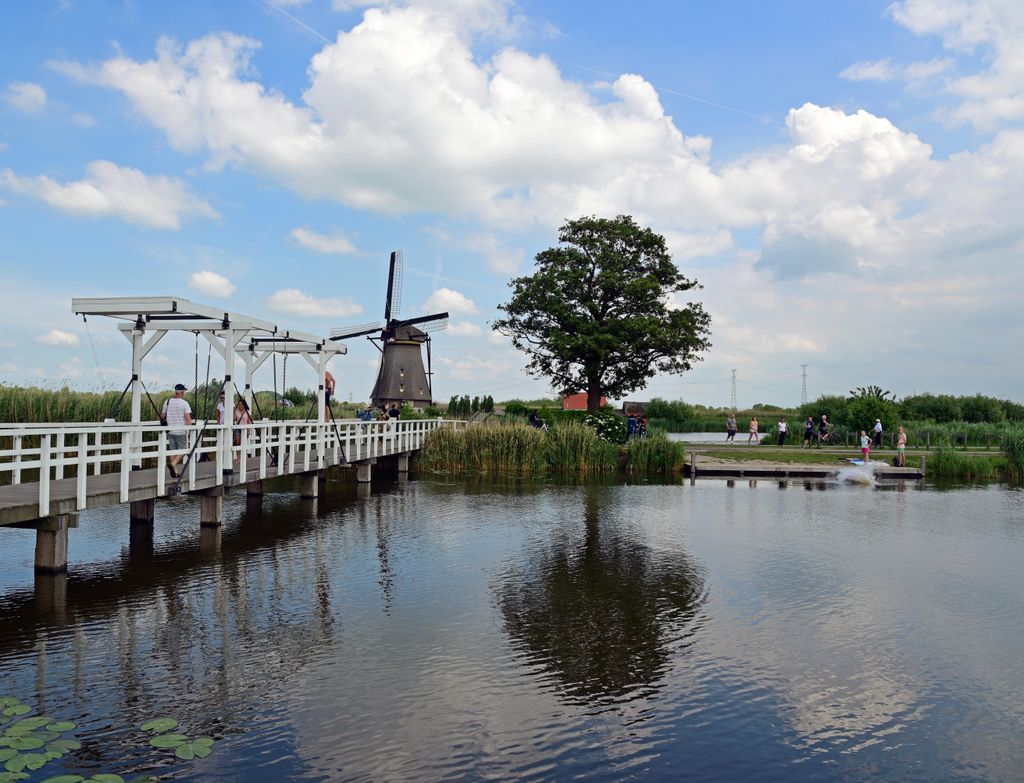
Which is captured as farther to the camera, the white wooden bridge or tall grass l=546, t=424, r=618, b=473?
tall grass l=546, t=424, r=618, b=473

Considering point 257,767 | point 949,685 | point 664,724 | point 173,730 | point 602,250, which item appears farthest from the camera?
point 602,250

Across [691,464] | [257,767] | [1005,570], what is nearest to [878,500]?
[691,464]

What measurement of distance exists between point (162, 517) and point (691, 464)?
1990cm

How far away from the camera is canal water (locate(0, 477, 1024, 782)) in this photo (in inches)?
245

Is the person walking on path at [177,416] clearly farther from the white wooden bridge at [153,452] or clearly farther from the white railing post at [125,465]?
the white railing post at [125,465]

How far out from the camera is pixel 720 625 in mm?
9859

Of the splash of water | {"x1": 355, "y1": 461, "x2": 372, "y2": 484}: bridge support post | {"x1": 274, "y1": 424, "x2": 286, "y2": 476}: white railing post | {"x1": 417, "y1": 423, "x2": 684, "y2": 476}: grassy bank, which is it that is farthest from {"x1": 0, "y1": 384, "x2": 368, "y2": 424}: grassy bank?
the splash of water

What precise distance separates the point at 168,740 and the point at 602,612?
576 cm

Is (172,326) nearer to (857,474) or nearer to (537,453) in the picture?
(537,453)

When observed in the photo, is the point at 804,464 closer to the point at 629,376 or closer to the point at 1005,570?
the point at 629,376

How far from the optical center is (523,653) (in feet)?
28.1

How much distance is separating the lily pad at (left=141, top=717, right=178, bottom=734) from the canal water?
0.34ft

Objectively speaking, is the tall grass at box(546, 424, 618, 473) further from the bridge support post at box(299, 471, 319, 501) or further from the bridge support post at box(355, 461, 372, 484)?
the bridge support post at box(299, 471, 319, 501)

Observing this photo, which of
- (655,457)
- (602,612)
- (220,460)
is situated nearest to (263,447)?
(220,460)
